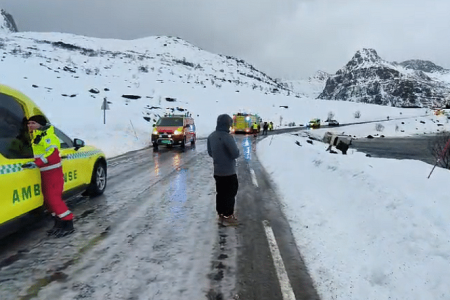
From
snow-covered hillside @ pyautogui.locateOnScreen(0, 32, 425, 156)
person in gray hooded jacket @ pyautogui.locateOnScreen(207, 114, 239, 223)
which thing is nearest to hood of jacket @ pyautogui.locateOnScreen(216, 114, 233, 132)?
person in gray hooded jacket @ pyautogui.locateOnScreen(207, 114, 239, 223)

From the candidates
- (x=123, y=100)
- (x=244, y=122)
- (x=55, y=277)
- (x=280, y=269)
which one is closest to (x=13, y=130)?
(x=55, y=277)

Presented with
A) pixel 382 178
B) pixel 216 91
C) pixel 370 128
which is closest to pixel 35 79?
pixel 216 91

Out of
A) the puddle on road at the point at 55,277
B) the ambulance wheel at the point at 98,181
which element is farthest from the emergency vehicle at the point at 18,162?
the ambulance wheel at the point at 98,181

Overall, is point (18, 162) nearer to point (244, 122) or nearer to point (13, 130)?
point (13, 130)

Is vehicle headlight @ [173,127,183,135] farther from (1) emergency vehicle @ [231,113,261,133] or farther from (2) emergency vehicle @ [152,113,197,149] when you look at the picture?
(1) emergency vehicle @ [231,113,261,133]

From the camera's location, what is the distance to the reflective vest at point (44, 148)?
16.7ft

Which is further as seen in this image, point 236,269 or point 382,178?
point 382,178

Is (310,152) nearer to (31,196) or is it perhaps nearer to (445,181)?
(445,181)

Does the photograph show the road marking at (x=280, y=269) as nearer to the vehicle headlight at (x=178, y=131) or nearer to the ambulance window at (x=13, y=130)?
the ambulance window at (x=13, y=130)

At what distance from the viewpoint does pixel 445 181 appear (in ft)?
20.5

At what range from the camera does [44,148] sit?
16.8 feet

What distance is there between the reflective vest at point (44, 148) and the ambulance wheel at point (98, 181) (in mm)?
2494

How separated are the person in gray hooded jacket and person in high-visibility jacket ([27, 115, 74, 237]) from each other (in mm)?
2547

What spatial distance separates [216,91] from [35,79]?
41202 mm
